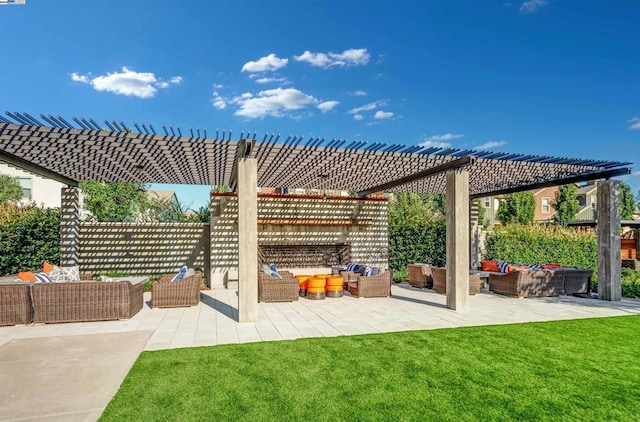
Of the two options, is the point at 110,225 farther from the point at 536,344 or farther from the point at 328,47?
the point at 536,344

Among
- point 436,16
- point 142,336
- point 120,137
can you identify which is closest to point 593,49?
point 436,16

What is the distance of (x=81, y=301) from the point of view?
6949mm

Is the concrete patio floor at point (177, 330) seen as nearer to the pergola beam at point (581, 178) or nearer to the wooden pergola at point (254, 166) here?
the wooden pergola at point (254, 166)

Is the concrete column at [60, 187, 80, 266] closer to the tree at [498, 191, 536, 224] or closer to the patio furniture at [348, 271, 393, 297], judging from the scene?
the patio furniture at [348, 271, 393, 297]

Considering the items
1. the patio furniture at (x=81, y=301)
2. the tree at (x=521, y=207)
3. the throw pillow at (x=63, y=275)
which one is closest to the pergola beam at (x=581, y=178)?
the patio furniture at (x=81, y=301)

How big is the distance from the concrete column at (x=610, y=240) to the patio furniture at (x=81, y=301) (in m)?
11.2

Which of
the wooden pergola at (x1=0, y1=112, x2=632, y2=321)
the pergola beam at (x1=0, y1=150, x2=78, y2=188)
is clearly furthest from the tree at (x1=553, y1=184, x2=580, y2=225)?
the pergola beam at (x1=0, y1=150, x2=78, y2=188)

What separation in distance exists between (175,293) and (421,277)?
23.1ft

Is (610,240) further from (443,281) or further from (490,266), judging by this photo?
(443,281)

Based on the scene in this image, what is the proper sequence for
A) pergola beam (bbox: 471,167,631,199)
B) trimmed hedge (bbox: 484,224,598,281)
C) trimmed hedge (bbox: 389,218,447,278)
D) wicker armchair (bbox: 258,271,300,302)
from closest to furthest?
wicker armchair (bbox: 258,271,300,302)
pergola beam (bbox: 471,167,631,199)
trimmed hedge (bbox: 389,218,447,278)
trimmed hedge (bbox: 484,224,598,281)

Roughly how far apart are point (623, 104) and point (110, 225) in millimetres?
22554

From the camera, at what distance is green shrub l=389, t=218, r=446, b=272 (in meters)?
14.5

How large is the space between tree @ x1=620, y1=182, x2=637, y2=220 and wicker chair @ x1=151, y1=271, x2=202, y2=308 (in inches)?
1649

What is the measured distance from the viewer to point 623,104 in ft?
58.9
